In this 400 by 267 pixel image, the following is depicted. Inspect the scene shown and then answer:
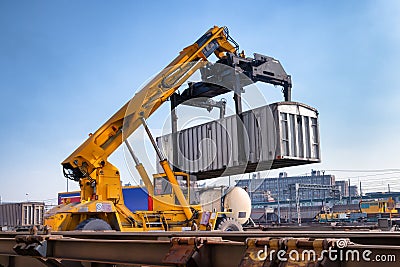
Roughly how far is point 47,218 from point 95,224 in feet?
4.45

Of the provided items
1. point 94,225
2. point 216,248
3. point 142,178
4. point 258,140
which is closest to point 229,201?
point 142,178

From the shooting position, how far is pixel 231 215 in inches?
568

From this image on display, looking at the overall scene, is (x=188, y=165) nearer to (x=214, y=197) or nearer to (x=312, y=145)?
(x=214, y=197)

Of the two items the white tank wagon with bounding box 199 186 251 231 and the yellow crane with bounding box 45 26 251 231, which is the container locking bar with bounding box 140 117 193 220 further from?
the white tank wagon with bounding box 199 186 251 231

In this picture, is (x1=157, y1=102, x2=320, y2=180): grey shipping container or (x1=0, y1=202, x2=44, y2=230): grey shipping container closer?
(x1=157, y1=102, x2=320, y2=180): grey shipping container

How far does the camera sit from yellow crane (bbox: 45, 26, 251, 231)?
11.8 metres

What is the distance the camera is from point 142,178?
44.3 ft

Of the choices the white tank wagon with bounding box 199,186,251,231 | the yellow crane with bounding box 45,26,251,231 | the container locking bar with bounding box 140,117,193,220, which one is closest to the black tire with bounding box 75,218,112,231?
the yellow crane with bounding box 45,26,251,231

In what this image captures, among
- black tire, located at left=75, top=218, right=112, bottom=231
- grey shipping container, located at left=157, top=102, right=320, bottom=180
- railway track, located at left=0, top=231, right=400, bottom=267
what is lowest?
black tire, located at left=75, top=218, right=112, bottom=231

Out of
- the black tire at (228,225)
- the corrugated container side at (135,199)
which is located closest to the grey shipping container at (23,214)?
the corrugated container side at (135,199)

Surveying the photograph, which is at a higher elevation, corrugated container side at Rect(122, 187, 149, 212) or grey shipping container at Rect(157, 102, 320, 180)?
grey shipping container at Rect(157, 102, 320, 180)

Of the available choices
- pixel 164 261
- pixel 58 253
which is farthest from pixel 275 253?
pixel 58 253

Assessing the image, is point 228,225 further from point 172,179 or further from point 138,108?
point 138,108

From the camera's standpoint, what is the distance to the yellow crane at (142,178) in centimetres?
1177
